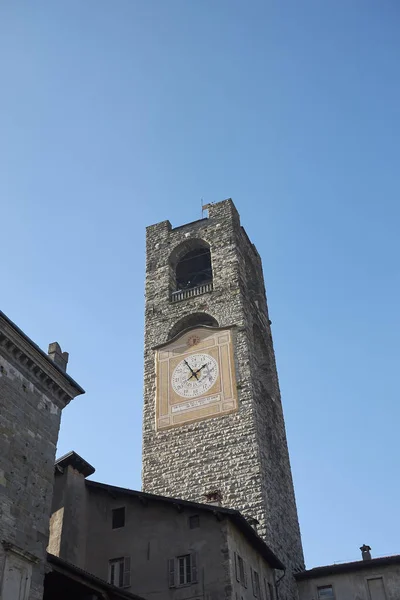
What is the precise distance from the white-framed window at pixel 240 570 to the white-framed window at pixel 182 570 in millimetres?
994

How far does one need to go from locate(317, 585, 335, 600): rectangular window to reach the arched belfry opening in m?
10.4

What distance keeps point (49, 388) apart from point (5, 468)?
2423 millimetres

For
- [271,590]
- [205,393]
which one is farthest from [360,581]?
[205,393]

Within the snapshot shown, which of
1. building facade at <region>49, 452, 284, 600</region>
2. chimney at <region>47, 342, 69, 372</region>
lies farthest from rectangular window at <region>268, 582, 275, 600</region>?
chimney at <region>47, 342, 69, 372</region>

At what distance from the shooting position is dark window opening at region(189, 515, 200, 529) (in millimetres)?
17484

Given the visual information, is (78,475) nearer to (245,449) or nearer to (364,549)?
(245,449)

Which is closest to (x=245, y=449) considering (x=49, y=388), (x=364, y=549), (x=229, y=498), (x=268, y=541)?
(x=229, y=498)

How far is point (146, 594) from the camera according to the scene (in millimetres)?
16938

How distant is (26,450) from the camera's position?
45.9 ft

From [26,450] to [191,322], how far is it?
48.4 ft

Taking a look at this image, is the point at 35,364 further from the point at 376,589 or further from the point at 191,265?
the point at 191,265

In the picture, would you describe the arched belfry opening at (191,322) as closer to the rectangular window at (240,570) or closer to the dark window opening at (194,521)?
the dark window opening at (194,521)

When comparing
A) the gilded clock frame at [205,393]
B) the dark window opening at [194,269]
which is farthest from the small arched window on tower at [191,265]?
the gilded clock frame at [205,393]

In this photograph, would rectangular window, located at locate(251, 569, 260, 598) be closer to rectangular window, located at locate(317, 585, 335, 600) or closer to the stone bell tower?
the stone bell tower
